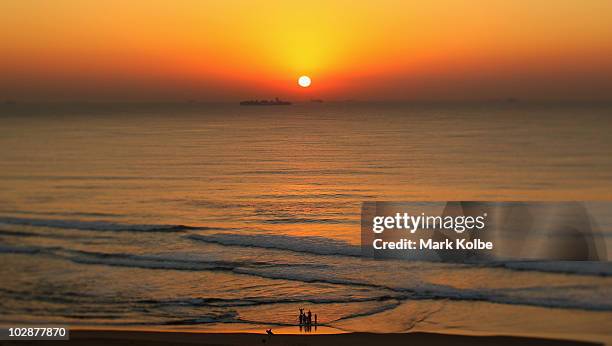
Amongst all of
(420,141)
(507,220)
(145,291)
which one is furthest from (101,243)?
(420,141)

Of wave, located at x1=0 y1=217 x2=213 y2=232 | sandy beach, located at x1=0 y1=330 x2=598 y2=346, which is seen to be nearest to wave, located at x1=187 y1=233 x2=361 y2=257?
wave, located at x1=0 y1=217 x2=213 y2=232

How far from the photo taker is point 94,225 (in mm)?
31375

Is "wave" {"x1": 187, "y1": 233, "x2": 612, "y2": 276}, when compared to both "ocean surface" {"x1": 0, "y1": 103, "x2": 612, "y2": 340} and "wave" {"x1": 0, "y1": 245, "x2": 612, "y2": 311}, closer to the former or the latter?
"ocean surface" {"x1": 0, "y1": 103, "x2": 612, "y2": 340}

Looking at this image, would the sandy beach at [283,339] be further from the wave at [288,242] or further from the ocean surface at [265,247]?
the wave at [288,242]

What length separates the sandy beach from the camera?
15.4 meters

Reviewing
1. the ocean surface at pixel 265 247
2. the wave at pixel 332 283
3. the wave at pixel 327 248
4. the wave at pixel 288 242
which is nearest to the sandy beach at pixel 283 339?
the ocean surface at pixel 265 247

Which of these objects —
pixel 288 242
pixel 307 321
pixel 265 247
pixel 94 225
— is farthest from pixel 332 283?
pixel 94 225

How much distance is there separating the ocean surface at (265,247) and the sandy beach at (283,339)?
687 millimetres

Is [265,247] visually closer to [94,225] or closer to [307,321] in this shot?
[94,225]

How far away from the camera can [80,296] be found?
63.8ft

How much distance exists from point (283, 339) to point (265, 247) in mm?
11285

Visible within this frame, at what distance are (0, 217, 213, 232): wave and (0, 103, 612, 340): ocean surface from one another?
117 millimetres

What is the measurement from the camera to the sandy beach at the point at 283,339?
15.4 m

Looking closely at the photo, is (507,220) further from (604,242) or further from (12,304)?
(12,304)
